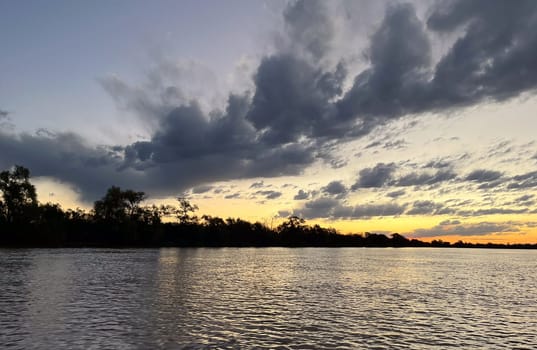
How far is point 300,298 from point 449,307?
44.3 ft

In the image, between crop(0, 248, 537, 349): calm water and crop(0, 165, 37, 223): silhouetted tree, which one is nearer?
crop(0, 248, 537, 349): calm water

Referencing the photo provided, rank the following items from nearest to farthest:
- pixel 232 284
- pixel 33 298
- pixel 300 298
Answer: pixel 33 298, pixel 300 298, pixel 232 284

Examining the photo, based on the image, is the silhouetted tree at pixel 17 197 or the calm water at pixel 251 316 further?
the silhouetted tree at pixel 17 197

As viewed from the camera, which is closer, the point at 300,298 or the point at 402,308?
the point at 402,308

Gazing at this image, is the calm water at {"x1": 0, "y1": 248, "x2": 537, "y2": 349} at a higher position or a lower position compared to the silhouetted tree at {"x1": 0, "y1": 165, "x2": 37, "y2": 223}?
lower

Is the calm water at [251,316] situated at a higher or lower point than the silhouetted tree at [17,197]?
lower

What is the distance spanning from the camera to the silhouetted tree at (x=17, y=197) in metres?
142

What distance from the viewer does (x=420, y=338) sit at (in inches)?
995

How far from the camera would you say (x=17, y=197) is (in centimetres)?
14338

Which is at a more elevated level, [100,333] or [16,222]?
[16,222]

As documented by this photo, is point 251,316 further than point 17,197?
No

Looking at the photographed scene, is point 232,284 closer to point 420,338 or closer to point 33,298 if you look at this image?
point 33,298

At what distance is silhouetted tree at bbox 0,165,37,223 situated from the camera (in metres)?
142

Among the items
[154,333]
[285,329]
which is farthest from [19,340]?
[285,329]
